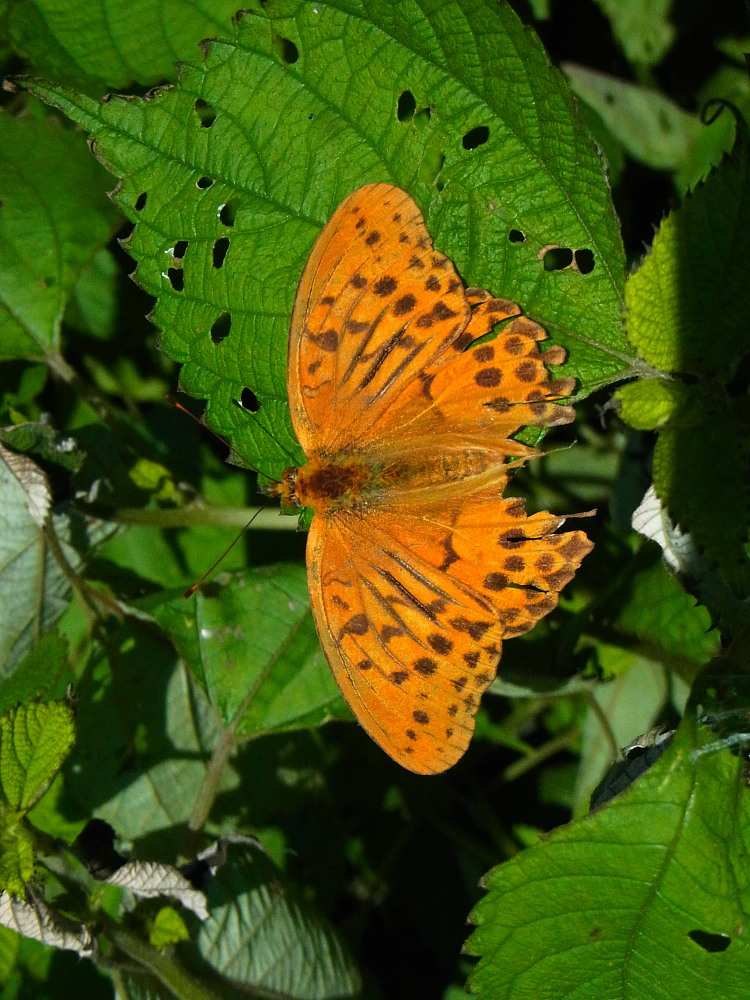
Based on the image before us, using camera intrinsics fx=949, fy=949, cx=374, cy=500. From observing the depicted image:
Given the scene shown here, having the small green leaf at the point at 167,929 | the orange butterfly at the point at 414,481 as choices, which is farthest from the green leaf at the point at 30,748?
the orange butterfly at the point at 414,481

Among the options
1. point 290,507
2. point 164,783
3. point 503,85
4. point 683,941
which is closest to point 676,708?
point 683,941

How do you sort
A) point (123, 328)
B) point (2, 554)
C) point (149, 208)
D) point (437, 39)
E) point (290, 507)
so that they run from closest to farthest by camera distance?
1. point (437, 39)
2. point (149, 208)
3. point (290, 507)
4. point (2, 554)
5. point (123, 328)

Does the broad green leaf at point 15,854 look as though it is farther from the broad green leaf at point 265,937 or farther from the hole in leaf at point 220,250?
the hole in leaf at point 220,250

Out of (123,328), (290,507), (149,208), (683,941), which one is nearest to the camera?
(683,941)

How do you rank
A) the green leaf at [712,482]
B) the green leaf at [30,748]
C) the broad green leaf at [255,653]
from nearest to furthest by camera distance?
the green leaf at [712,482] → the green leaf at [30,748] → the broad green leaf at [255,653]

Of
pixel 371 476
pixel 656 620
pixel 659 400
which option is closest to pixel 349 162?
pixel 371 476

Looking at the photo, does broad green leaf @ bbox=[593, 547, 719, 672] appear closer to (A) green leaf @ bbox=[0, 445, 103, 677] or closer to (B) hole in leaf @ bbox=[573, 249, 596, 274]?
(B) hole in leaf @ bbox=[573, 249, 596, 274]

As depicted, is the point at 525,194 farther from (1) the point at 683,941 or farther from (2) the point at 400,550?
(1) the point at 683,941
